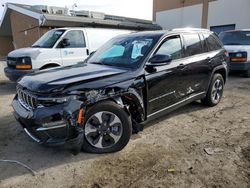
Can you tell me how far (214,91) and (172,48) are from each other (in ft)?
6.24

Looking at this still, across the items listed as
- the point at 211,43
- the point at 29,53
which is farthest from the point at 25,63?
the point at 211,43

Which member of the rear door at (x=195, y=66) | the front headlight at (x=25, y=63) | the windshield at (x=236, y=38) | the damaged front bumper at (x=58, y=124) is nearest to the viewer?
the damaged front bumper at (x=58, y=124)

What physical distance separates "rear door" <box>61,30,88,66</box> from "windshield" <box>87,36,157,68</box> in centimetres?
332

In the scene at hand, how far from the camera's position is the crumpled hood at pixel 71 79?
10.2 feet

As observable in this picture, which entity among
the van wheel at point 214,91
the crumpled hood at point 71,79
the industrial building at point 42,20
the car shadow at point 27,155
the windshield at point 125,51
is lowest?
the car shadow at point 27,155

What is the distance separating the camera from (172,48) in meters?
Result: 4.40

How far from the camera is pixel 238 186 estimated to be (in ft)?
8.96

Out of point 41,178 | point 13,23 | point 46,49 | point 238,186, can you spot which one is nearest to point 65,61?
point 46,49

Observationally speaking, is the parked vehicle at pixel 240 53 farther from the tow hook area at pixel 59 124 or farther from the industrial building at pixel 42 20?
the industrial building at pixel 42 20

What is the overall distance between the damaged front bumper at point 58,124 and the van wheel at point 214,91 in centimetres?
342

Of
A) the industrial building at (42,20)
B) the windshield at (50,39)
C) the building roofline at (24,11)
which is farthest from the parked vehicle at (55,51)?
the building roofline at (24,11)

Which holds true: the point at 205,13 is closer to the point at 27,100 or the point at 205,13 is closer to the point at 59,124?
the point at 27,100

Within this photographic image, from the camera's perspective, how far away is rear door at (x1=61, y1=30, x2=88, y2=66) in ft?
25.7

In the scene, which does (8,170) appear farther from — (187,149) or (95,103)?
(187,149)
